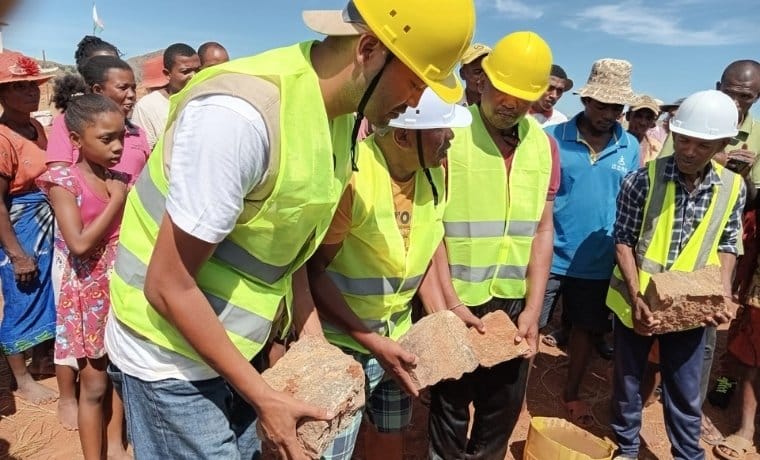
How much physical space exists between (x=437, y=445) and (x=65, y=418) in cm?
254

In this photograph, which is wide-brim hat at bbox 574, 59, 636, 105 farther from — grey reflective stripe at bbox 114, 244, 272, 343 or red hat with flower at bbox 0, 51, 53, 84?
red hat with flower at bbox 0, 51, 53, 84

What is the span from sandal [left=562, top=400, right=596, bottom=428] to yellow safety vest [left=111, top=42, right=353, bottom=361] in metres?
3.34

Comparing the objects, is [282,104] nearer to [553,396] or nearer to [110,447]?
[110,447]

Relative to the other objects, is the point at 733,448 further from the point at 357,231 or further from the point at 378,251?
the point at 357,231

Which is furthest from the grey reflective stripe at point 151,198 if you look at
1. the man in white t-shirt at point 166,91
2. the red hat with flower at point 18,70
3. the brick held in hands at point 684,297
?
the man in white t-shirt at point 166,91

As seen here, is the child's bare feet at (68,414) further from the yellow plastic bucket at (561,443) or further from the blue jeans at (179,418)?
the yellow plastic bucket at (561,443)

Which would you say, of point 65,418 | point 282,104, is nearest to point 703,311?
point 282,104

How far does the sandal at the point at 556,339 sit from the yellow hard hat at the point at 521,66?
356 cm

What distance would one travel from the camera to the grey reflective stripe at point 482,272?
284 cm

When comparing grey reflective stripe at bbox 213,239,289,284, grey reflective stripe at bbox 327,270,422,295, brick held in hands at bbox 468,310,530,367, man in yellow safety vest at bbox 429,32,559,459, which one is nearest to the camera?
grey reflective stripe at bbox 213,239,289,284

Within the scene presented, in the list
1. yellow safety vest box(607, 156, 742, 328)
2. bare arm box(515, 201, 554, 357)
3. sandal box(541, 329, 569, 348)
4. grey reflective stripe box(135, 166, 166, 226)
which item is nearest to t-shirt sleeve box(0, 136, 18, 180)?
grey reflective stripe box(135, 166, 166, 226)

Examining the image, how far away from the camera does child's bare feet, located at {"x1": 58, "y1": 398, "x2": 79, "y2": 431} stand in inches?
146

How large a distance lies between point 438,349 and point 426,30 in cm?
136

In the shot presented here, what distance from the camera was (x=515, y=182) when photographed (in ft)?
9.14
